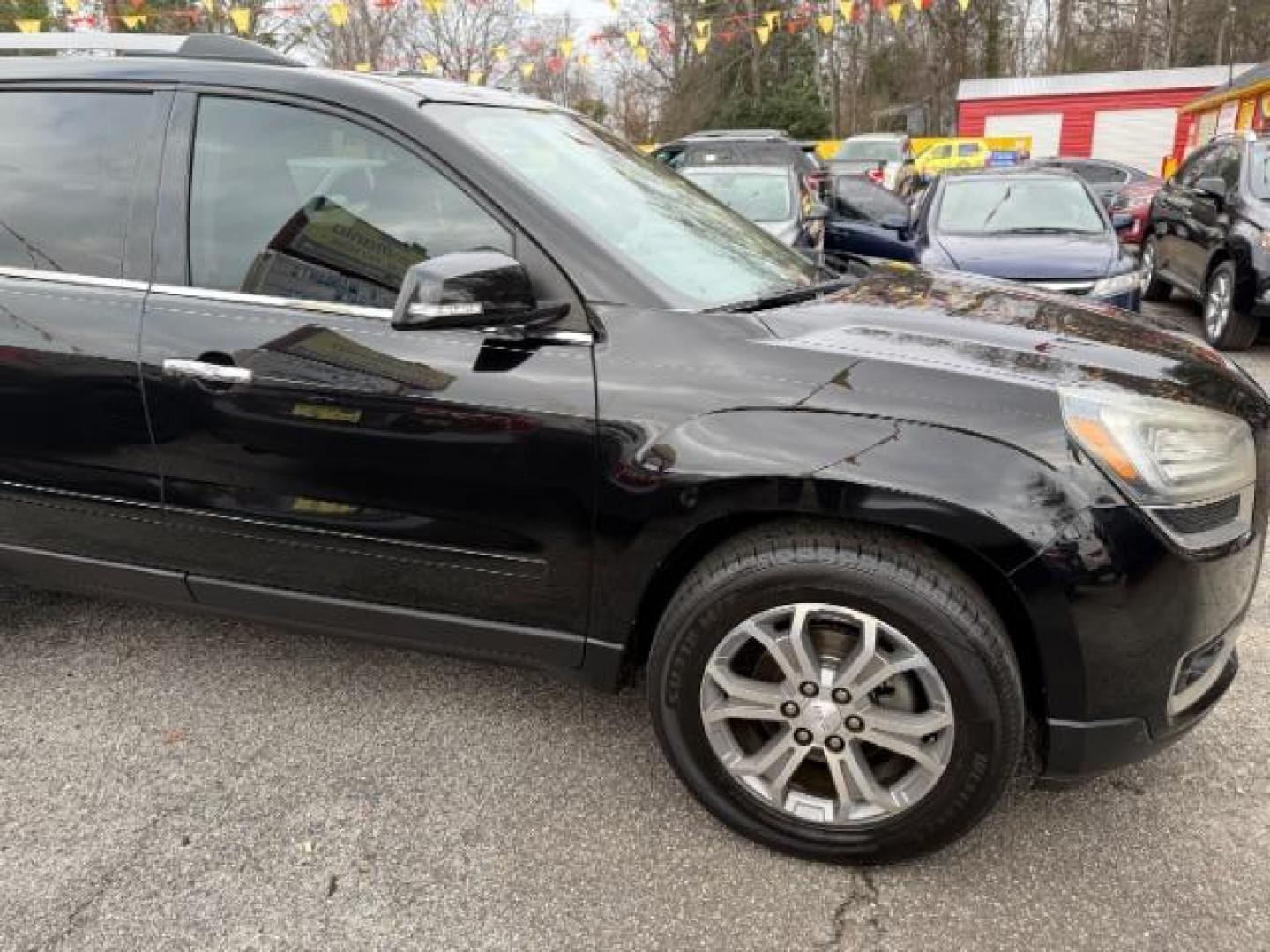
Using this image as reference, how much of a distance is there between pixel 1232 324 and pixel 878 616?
6759 millimetres

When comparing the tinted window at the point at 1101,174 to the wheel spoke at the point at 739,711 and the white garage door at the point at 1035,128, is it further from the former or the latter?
the wheel spoke at the point at 739,711

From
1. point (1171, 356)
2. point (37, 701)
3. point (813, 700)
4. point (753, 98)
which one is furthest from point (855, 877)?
point (753, 98)

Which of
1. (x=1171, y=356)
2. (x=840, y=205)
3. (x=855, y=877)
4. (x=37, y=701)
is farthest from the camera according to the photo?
(x=840, y=205)

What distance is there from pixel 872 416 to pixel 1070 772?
0.88 meters

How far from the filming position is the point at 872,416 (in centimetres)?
200

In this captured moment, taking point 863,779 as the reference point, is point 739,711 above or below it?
above

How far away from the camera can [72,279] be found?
2.62 m

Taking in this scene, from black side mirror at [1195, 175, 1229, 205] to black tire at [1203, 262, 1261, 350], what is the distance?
2.00ft

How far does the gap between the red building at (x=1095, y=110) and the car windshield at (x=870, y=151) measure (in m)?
11.1

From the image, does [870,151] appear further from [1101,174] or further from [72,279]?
[72,279]

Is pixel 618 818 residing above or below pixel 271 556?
Answer: below

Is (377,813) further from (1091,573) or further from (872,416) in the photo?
(1091,573)

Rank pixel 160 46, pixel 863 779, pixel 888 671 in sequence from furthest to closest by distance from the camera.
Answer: pixel 160 46
pixel 863 779
pixel 888 671

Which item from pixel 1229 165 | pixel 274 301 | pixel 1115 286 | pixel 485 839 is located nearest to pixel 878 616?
pixel 485 839
